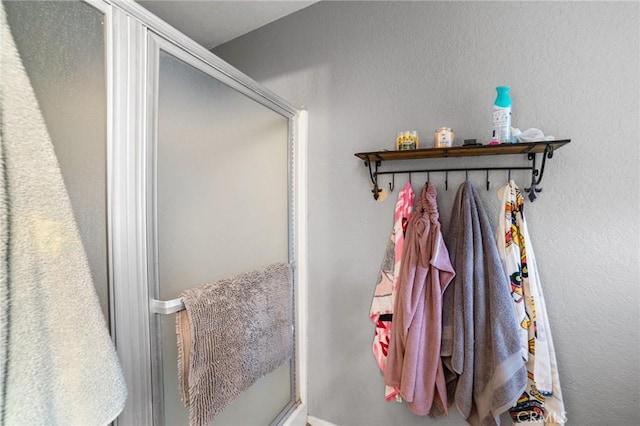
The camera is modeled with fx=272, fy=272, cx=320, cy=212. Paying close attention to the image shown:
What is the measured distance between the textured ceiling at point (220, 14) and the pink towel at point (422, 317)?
1.23 m

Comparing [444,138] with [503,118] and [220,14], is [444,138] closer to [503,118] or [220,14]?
[503,118]

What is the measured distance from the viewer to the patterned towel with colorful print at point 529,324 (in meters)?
0.92

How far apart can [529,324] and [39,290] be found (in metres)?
1.33

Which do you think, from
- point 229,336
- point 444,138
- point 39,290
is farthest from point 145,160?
point 444,138

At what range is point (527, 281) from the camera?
955mm

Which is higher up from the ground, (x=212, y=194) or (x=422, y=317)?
(x=212, y=194)

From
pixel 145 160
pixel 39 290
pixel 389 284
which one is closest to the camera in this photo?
pixel 39 290

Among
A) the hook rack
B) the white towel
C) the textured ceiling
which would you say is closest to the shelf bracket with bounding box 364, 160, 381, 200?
the hook rack

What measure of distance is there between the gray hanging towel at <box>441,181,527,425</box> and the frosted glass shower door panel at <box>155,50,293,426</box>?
759mm

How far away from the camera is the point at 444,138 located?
3.41 feet

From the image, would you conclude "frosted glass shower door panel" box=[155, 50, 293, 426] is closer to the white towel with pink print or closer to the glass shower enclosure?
the glass shower enclosure

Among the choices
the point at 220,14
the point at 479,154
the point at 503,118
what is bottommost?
the point at 479,154

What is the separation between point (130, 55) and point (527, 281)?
4.49 feet

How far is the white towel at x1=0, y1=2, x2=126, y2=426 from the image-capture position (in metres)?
0.44
